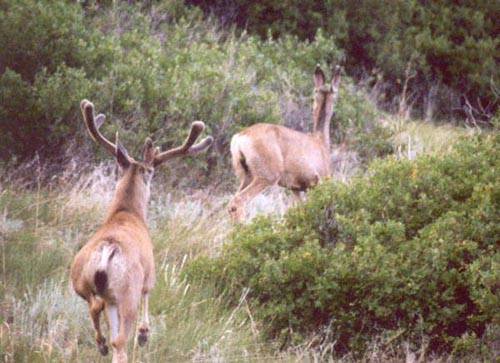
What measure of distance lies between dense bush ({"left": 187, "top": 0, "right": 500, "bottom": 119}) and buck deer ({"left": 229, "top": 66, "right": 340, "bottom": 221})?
7152 mm

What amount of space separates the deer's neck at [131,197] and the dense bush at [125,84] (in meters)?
4.35

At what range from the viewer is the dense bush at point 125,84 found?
11641mm

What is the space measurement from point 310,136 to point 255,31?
738 cm

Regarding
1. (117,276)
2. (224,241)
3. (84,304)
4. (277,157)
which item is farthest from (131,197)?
(277,157)

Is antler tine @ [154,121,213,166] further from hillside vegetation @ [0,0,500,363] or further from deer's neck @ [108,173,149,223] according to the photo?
hillside vegetation @ [0,0,500,363]

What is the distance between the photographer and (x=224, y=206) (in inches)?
487

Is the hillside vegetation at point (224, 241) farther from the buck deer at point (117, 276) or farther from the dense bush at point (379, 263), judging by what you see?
the buck deer at point (117, 276)

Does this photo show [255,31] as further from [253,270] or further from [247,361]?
[247,361]

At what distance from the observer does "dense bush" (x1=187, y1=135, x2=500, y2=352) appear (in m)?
7.93

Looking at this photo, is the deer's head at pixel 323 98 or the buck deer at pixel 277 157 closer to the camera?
the buck deer at pixel 277 157

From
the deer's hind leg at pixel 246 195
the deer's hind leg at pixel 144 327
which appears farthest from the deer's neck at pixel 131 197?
the deer's hind leg at pixel 246 195

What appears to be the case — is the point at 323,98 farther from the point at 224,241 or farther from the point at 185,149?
the point at 185,149

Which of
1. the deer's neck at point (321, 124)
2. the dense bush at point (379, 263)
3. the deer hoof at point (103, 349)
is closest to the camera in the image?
the deer hoof at point (103, 349)

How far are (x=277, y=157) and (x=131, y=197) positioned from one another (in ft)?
18.8
